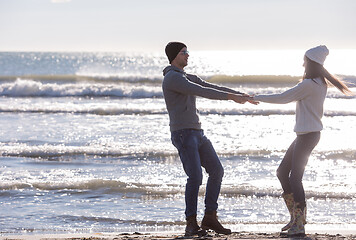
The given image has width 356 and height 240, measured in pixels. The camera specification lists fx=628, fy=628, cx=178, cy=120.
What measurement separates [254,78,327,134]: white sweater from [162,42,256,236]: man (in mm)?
467

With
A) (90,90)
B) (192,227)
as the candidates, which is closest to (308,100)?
(192,227)

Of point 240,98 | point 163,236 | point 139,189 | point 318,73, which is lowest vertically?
point 163,236

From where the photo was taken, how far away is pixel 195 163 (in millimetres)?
5840

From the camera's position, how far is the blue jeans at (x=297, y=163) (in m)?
5.90

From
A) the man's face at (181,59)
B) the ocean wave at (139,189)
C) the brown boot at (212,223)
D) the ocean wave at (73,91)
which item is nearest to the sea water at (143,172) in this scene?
the ocean wave at (139,189)

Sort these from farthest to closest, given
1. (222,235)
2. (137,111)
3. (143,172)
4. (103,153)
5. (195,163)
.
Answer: (137,111) → (103,153) → (143,172) → (222,235) → (195,163)

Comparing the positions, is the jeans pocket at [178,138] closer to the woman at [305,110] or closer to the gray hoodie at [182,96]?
the gray hoodie at [182,96]

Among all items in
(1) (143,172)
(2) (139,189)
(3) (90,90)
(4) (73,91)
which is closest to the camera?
(2) (139,189)

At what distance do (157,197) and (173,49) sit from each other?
3.38 meters

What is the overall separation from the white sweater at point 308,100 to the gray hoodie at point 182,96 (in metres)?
0.62

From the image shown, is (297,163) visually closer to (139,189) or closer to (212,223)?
(212,223)

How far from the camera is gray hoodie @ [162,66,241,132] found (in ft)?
18.8

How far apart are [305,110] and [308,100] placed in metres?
0.10

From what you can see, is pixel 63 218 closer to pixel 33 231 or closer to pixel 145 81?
pixel 33 231
